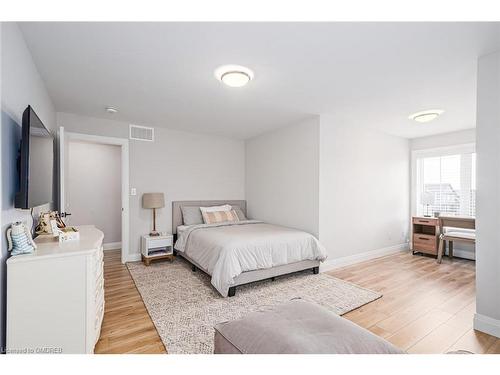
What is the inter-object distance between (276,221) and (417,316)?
248cm

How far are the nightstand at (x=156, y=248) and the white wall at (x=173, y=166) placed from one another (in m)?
0.31

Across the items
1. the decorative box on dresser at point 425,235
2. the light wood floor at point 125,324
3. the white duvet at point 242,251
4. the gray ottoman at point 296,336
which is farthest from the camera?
the decorative box on dresser at point 425,235

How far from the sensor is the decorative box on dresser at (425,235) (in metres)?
4.47

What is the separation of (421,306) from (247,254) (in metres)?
1.93

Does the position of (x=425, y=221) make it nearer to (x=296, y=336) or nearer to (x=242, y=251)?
(x=242, y=251)

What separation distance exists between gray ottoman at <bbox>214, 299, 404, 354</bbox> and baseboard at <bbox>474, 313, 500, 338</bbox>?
167cm

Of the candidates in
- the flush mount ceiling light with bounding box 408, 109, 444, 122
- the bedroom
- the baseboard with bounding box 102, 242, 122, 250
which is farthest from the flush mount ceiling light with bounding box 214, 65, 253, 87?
the baseboard with bounding box 102, 242, 122, 250

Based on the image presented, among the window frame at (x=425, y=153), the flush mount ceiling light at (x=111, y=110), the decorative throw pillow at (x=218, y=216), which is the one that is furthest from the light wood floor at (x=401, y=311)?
the flush mount ceiling light at (x=111, y=110)

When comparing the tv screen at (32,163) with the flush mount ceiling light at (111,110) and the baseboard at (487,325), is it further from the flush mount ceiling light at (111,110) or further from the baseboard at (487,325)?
the baseboard at (487,325)

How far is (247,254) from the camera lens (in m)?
2.92

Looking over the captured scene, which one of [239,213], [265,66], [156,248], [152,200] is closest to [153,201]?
[152,200]

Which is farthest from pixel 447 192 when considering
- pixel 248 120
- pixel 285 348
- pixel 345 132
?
pixel 285 348

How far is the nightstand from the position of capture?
3.95 meters
